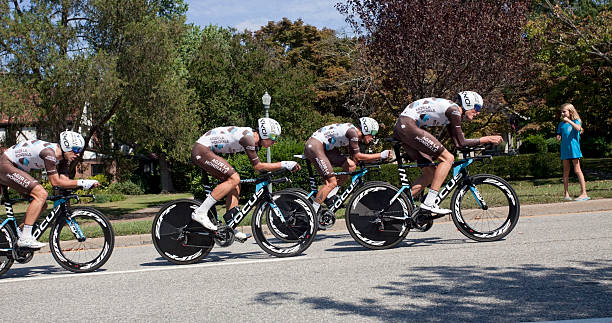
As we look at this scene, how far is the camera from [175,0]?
4109cm

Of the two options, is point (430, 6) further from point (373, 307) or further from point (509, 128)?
point (509, 128)

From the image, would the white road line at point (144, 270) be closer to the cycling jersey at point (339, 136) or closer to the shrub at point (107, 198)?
the cycling jersey at point (339, 136)

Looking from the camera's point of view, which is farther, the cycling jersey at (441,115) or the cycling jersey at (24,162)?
the cycling jersey at (441,115)

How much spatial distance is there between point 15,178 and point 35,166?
29 centimetres

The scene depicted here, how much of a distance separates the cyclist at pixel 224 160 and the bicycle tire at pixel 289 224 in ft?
1.06

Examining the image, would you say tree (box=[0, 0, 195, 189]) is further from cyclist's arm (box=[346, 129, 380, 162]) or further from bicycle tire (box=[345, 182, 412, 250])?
bicycle tire (box=[345, 182, 412, 250])

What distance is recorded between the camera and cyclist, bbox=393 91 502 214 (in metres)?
7.38

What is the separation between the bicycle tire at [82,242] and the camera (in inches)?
282

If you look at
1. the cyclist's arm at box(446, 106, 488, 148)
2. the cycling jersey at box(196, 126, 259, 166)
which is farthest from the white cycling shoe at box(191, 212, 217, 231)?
the cyclist's arm at box(446, 106, 488, 148)

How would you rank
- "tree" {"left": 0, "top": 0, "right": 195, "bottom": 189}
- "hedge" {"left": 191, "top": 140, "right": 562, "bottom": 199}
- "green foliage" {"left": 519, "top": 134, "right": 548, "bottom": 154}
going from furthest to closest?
"green foliage" {"left": 519, "top": 134, "right": 548, "bottom": 154} → "hedge" {"left": 191, "top": 140, "right": 562, "bottom": 199} → "tree" {"left": 0, "top": 0, "right": 195, "bottom": 189}

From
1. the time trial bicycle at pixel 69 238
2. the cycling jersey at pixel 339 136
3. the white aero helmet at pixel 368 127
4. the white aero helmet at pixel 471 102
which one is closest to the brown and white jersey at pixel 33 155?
the time trial bicycle at pixel 69 238

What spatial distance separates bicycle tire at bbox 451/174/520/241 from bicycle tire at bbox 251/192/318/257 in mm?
1921

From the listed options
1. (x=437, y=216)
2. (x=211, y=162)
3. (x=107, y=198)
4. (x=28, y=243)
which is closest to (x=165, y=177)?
(x=107, y=198)

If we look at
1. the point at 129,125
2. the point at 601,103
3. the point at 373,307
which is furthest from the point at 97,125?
the point at 601,103
